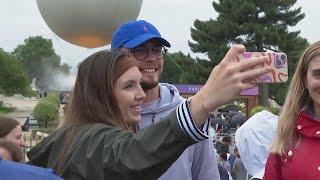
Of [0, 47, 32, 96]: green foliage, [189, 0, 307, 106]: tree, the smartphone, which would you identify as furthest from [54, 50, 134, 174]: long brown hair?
[0, 47, 32, 96]: green foliage

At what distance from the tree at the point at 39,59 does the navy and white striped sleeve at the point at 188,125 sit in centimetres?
7211

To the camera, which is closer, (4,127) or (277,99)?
(4,127)

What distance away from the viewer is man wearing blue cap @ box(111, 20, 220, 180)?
8.44 ft

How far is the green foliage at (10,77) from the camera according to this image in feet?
182

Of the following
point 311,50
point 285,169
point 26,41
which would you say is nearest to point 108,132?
point 285,169

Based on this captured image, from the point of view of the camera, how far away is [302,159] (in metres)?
2.46

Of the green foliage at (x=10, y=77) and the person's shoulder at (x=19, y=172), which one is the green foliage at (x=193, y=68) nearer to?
the green foliage at (x=10, y=77)

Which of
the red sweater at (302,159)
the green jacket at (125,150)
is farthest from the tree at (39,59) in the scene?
the green jacket at (125,150)

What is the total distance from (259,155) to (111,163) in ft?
5.96

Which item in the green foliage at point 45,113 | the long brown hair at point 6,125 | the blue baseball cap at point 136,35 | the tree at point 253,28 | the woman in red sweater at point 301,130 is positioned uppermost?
the tree at point 253,28

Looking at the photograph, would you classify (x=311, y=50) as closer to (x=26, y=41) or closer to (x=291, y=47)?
(x=291, y=47)

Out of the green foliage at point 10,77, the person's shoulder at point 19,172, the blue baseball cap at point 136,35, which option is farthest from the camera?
the green foliage at point 10,77

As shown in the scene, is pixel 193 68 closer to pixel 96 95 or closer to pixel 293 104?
pixel 293 104

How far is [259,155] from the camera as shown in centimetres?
321
